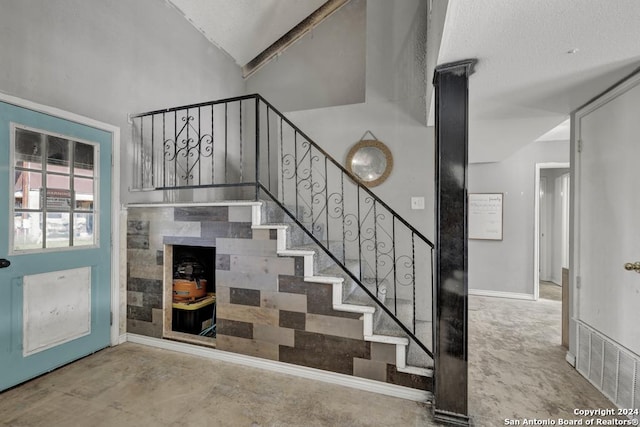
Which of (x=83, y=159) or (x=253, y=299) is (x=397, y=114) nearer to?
(x=253, y=299)

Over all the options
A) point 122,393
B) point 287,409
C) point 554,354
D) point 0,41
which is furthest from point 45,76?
point 554,354

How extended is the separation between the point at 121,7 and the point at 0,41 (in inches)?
49.2

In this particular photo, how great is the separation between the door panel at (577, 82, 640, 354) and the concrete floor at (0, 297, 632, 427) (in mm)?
602

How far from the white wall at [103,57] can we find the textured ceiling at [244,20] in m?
0.22

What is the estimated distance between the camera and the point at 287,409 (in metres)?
1.92

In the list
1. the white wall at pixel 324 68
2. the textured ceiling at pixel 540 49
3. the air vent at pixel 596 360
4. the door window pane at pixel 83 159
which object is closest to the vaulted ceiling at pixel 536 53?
the textured ceiling at pixel 540 49

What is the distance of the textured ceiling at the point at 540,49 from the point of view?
1290 millimetres

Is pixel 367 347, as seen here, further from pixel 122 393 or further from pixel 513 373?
pixel 122 393

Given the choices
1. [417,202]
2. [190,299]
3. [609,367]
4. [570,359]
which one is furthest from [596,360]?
[190,299]

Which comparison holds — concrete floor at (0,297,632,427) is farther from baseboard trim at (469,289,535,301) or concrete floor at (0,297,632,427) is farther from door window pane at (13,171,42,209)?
baseboard trim at (469,289,535,301)

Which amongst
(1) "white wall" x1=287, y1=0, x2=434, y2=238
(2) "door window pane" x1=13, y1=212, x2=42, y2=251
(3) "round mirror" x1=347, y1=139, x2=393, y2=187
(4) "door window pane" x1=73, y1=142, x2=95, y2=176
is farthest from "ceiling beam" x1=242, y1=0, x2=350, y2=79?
(2) "door window pane" x1=13, y1=212, x2=42, y2=251

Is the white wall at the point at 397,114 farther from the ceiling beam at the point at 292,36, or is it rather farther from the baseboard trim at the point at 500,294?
the baseboard trim at the point at 500,294

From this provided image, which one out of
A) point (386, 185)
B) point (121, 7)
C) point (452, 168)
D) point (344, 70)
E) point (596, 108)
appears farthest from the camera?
point (344, 70)

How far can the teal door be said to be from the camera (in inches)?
83.6
